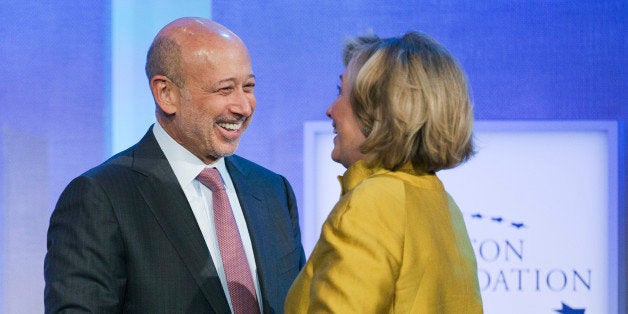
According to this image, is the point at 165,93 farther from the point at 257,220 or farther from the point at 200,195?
the point at 257,220

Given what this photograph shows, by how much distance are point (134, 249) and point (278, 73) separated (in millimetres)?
1525

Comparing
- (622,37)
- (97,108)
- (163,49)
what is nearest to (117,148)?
(97,108)

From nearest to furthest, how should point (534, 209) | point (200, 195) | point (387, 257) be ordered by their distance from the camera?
1. point (387, 257)
2. point (200, 195)
3. point (534, 209)

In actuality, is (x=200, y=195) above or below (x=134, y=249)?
above

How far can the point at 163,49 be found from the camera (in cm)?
207

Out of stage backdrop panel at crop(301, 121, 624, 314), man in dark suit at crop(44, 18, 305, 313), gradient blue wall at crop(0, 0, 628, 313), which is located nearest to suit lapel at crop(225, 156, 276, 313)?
man in dark suit at crop(44, 18, 305, 313)

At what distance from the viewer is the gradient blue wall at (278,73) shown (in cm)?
314

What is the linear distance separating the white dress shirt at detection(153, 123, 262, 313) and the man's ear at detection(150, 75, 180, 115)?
5cm

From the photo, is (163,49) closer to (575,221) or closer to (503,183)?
(503,183)

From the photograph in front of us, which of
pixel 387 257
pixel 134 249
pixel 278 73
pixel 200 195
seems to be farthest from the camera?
pixel 278 73

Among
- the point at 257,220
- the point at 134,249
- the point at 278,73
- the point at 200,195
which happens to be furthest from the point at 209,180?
the point at 278,73

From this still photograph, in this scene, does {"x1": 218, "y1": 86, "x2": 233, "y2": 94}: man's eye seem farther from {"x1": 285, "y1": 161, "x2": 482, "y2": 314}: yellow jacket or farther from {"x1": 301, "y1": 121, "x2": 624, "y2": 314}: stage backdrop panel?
{"x1": 301, "y1": 121, "x2": 624, "y2": 314}: stage backdrop panel

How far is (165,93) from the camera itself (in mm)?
2068

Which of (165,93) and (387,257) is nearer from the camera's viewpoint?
(387,257)
